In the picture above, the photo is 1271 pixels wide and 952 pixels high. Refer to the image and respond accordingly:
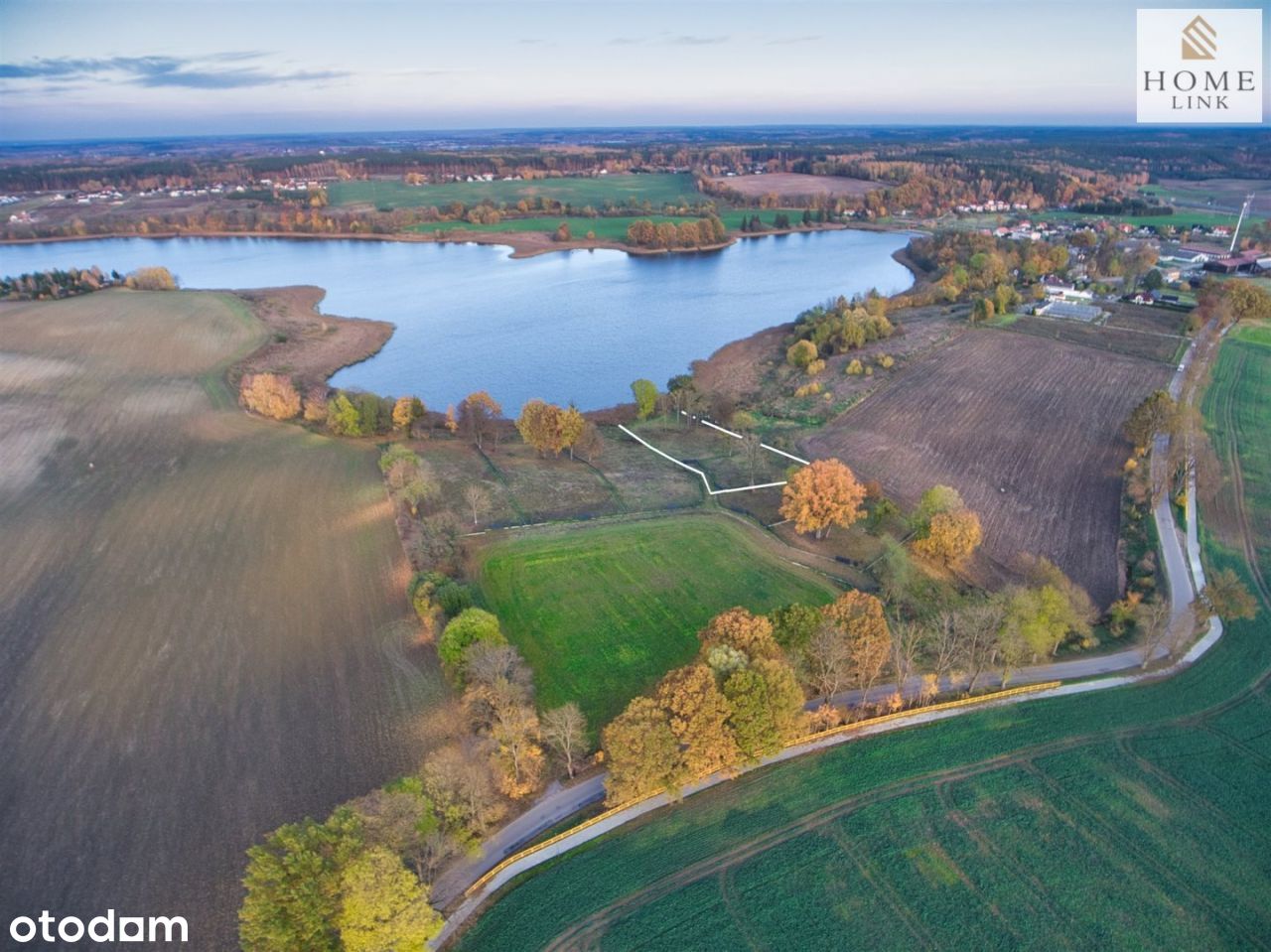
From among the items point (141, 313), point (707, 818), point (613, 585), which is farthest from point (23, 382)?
point (707, 818)

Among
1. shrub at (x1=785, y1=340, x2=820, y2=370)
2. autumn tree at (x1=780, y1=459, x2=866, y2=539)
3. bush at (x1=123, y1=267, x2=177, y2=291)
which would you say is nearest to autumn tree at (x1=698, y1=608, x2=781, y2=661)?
autumn tree at (x1=780, y1=459, x2=866, y2=539)

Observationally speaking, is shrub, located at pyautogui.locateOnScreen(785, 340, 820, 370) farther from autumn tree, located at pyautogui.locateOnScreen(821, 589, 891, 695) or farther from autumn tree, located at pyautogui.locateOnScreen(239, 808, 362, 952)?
autumn tree, located at pyautogui.locateOnScreen(239, 808, 362, 952)

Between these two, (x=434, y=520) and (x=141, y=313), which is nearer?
(x=434, y=520)

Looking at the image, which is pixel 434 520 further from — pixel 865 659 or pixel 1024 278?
pixel 1024 278

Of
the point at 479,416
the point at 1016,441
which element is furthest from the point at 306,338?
the point at 1016,441

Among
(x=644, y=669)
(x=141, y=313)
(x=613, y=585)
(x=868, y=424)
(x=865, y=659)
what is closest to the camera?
(x=865, y=659)

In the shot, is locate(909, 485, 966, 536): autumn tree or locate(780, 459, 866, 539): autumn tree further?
locate(780, 459, 866, 539): autumn tree
